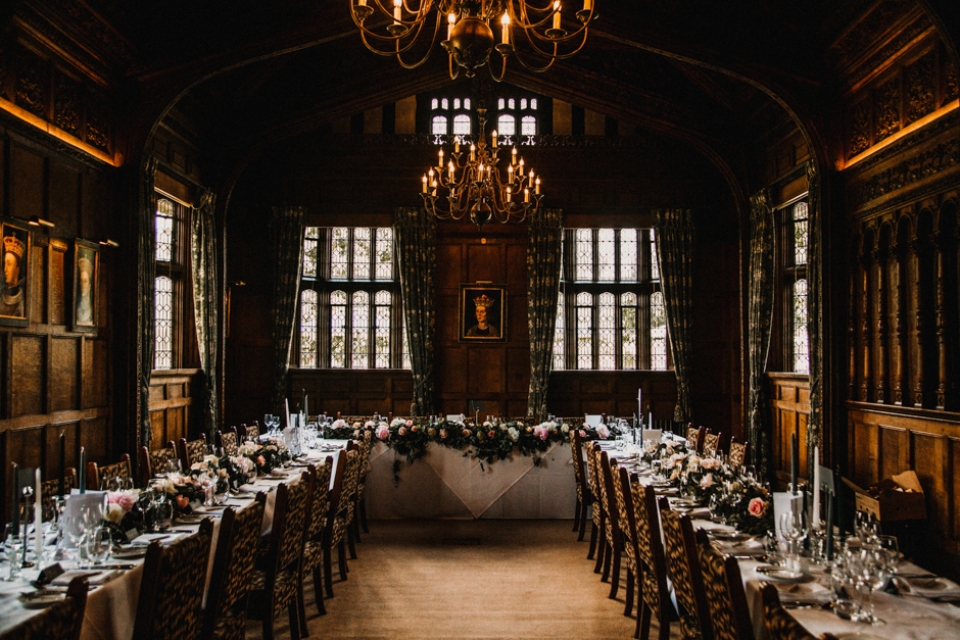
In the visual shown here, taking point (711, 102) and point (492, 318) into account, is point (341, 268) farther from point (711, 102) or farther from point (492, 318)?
→ point (711, 102)

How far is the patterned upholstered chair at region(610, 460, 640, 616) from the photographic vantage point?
14.7 feet

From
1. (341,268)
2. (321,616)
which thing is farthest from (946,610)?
(341,268)

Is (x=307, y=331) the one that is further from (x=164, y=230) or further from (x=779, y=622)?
(x=779, y=622)

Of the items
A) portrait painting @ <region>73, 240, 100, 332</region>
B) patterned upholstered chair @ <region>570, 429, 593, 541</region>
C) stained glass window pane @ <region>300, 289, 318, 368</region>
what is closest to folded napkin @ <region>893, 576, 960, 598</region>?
patterned upholstered chair @ <region>570, 429, 593, 541</region>

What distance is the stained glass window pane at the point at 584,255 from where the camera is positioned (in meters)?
11.6

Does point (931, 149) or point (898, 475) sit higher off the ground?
point (931, 149)

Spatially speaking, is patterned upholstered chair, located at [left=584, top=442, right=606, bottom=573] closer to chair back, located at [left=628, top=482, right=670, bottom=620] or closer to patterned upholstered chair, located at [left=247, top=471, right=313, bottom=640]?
chair back, located at [left=628, top=482, right=670, bottom=620]

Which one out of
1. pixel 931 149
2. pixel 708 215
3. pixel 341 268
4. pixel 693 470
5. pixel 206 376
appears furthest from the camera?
pixel 341 268

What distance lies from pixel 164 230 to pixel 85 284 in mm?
2835

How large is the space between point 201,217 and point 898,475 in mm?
8480

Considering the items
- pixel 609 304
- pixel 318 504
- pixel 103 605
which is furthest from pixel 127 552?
pixel 609 304

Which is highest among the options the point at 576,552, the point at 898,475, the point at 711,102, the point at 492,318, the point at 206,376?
the point at 711,102

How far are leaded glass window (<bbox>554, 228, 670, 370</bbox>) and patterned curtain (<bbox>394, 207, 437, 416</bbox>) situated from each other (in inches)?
81.6

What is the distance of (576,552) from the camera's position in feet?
21.6
